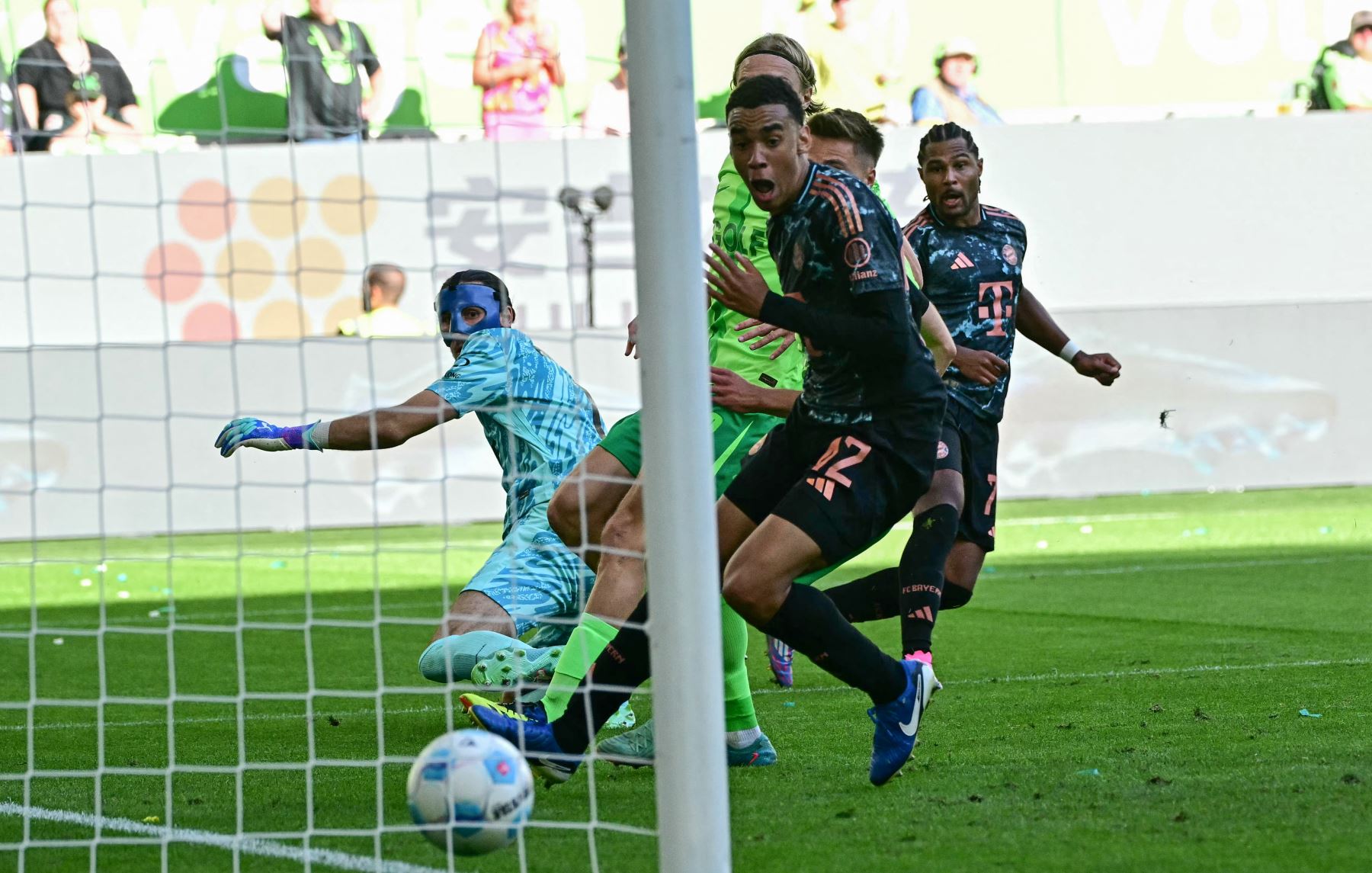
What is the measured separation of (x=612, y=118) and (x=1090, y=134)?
503 cm

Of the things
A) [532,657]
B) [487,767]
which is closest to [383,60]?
[532,657]

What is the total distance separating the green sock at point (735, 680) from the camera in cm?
457

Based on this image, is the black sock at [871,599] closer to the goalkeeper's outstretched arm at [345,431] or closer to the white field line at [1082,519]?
the goalkeeper's outstretched arm at [345,431]

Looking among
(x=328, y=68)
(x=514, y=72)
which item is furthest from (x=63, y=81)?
(x=514, y=72)

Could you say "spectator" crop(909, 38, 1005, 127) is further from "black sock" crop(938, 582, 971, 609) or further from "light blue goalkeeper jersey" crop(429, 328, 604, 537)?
"light blue goalkeeper jersey" crop(429, 328, 604, 537)

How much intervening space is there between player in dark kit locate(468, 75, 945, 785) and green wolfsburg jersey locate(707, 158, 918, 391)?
60cm

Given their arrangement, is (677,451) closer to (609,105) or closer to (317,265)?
(317,265)

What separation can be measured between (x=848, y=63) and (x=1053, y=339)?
9.93 meters

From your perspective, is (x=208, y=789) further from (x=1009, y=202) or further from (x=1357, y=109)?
(x=1357, y=109)

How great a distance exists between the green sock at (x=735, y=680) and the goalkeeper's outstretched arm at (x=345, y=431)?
94cm

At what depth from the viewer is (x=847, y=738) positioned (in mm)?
5012

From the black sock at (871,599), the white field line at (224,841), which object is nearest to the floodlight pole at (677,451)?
the white field line at (224,841)

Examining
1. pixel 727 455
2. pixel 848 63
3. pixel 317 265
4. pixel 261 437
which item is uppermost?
pixel 848 63

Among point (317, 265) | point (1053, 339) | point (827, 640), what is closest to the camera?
point (827, 640)
